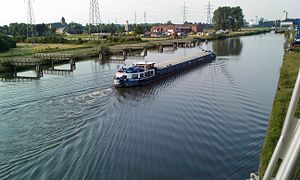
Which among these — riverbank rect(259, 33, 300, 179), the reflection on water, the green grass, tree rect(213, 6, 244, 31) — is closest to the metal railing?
riverbank rect(259, 33, 300, 179)

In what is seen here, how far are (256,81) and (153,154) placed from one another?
941 inches

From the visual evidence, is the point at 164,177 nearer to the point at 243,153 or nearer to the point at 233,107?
the point at 243,153

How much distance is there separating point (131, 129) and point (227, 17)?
143 meters

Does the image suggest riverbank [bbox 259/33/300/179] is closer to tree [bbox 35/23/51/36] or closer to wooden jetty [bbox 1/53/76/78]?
wooden jetty [bbox 1/53/76/78]

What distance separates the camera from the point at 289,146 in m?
3.48

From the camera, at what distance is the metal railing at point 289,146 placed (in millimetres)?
3021

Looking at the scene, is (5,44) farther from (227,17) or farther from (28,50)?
(227,17)

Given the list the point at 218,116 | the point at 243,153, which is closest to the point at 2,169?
the point at 243,153

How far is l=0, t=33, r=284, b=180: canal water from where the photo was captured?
51.0 ft

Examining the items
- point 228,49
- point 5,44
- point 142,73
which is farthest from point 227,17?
point 142,73

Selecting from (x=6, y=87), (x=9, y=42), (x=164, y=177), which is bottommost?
(x=164, y=177)

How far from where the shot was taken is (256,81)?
3662 centimetres

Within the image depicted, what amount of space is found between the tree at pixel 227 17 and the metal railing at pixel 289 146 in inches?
6104

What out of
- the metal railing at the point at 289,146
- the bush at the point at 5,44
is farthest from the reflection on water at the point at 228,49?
the metal railing at the point at 289,146
